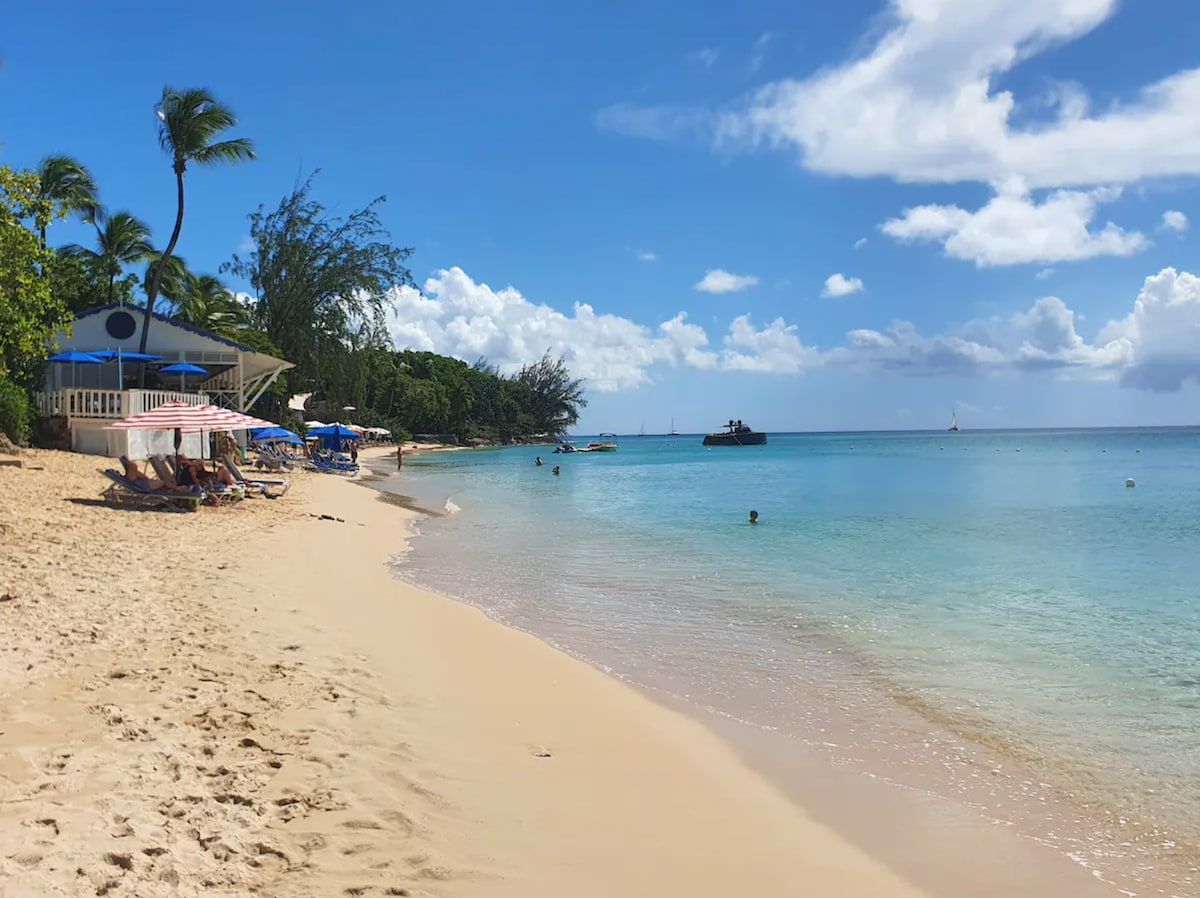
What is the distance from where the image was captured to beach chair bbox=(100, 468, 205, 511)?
1446 cm

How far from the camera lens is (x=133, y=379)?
91.7 feet

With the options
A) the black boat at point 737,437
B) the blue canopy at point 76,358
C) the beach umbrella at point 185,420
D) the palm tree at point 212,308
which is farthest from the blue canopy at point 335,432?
the black boat at point 737,437

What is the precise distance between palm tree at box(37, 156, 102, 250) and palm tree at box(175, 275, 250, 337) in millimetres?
5332

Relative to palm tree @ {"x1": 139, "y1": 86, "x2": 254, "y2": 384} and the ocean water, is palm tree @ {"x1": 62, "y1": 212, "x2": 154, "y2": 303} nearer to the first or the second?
palm tree @ {"x1": 139, "y1": 86, "x2": 254, "y2": 384}

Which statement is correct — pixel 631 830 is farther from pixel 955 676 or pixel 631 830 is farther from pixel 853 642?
pixel 853 642

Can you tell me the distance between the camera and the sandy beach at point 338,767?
10.6 ft

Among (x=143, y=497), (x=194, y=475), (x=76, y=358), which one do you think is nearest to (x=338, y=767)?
(x=143, y=497)

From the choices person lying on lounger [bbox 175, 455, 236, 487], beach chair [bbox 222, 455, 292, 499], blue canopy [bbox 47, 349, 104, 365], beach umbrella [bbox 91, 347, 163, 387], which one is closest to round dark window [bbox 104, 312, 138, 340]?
beach umbrella [bbox 91, 347, 163, 387]

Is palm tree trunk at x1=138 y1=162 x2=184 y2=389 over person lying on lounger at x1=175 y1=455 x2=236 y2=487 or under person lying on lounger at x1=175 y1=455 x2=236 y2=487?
over

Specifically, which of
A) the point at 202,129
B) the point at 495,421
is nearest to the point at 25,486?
the point at 202,129

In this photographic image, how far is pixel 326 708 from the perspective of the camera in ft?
16.9

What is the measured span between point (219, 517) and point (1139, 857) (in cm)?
1407

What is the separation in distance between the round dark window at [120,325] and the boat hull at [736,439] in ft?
282

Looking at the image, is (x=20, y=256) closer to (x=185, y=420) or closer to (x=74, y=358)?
(x=185, y=420)
